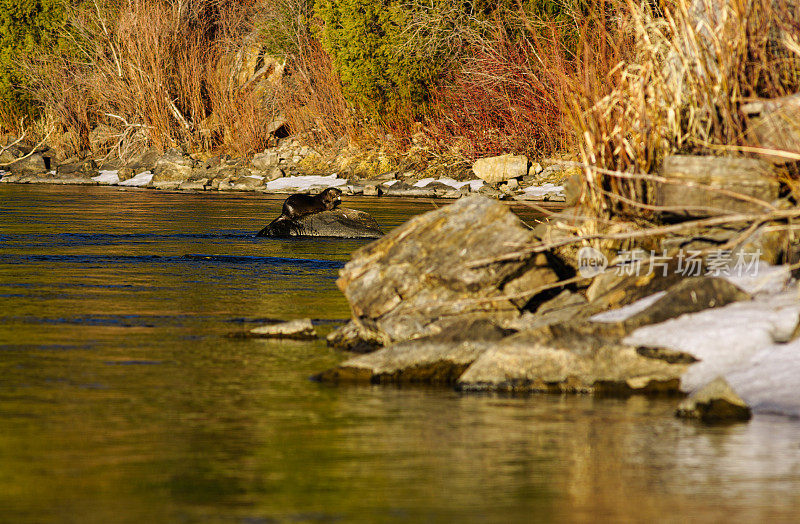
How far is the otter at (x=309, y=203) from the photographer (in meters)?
19.5

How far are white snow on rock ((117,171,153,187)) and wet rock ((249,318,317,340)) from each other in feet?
94.7

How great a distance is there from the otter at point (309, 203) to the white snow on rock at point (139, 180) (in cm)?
1876

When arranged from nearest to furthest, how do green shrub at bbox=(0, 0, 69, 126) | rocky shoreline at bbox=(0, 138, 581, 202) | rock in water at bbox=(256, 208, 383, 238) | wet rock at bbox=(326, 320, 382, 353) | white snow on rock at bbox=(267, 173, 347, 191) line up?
wet rock at bbox=(326, 320, 382, 353) < rock in water at bbox=(256, 208, 383, 238) < rocky shoreline at bbox=(0, 138, 581, 202) < white snow on rock at bbox=(267, 173, 347, 191) < green shrub at bbox=(0, 0, 69, 126)

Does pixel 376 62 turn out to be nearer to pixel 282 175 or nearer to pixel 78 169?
pixel 282 175

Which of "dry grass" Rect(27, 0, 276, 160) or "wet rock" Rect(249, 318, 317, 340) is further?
"dry grass" Rect(27, 0, 276, 160)

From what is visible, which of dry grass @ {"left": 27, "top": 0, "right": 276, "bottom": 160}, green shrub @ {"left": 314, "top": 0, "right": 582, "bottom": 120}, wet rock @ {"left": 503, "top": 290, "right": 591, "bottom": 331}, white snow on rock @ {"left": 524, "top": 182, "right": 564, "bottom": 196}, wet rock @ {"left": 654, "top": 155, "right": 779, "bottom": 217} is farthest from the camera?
dry grass @ {"left": 27, "top": 0, "right": 276, "bottom": 160}

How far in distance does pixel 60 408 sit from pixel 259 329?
2.90 m

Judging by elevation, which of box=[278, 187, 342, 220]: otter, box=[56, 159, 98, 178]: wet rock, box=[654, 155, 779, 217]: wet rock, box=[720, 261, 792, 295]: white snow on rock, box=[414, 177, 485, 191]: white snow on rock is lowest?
box=[56, 159, 98, 178]: wet rock

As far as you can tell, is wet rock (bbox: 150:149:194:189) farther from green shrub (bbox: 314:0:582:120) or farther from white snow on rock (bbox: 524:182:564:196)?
white snow on rock (bbox: 524:182:564:196)

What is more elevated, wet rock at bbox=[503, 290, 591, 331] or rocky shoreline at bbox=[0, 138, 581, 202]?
wet rock at bbox=[503, 290, 591, 331]

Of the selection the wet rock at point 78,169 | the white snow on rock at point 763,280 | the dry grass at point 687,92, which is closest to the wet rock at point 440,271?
the dry grass at point 687,92

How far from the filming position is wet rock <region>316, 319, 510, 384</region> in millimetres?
7918

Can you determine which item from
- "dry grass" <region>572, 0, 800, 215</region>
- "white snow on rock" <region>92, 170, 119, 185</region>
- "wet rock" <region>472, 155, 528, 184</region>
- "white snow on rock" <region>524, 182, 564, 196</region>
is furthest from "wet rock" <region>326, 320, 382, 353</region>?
"white snow on rock" <region>92, 170, 119, 185</region>

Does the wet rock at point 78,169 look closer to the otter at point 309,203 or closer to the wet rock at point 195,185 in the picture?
the wet rock at point 195,185
